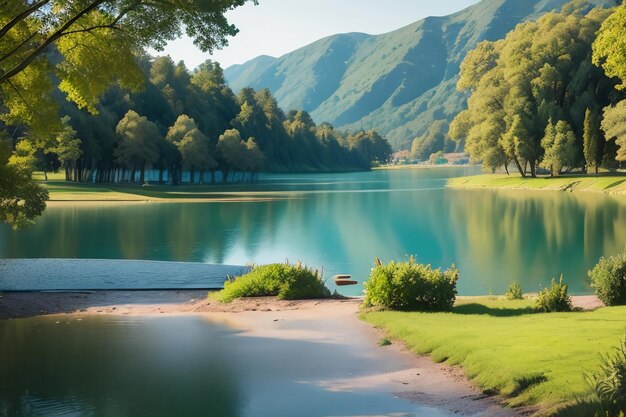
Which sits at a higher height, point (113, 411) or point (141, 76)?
point (141, 76)

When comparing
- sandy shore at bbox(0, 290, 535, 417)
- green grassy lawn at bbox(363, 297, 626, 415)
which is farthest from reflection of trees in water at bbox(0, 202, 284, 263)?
green grassy lawn at bbox(363, 297, 626, 415)

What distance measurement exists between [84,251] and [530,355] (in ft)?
107

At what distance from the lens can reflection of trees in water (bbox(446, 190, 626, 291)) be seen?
33562mm

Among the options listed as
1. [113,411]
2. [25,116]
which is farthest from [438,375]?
[25,116]

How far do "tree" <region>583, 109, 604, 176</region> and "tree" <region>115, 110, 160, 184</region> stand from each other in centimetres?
A: 6474

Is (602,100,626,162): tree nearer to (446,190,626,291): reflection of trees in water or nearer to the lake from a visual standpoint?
(446,190,626,291): reflection of trees in water

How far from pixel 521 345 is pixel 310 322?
668 cm

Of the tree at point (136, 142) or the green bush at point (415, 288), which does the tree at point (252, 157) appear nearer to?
the tree at point (136, 142)

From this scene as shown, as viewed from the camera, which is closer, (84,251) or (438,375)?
(438,375)

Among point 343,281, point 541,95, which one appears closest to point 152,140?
point 541,95

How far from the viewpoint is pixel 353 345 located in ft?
50.0

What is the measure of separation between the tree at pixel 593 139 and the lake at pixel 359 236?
16.9 m

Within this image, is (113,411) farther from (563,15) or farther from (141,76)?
(563,15)

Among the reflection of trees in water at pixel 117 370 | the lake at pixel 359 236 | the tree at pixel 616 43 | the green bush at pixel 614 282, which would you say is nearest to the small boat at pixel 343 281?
the lake at pixel 359 236
